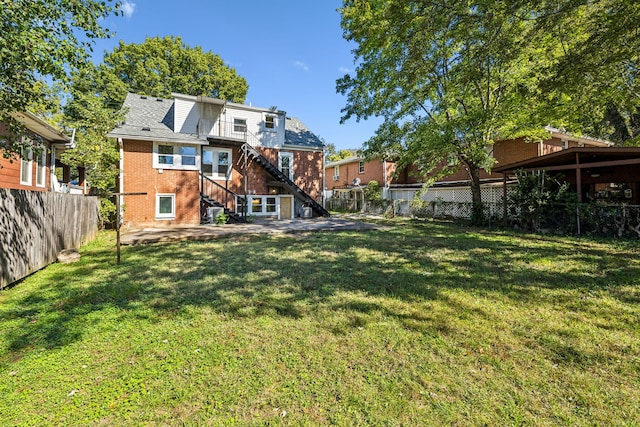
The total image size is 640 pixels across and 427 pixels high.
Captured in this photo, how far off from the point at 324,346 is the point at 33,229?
22.2 ft

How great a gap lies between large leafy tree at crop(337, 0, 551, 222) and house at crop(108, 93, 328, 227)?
5195 millimetres

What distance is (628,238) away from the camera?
9.88 m

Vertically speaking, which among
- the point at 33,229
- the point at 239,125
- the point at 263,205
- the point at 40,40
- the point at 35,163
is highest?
the point at 239,125

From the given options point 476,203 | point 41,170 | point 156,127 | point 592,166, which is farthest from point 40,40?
point 476,203

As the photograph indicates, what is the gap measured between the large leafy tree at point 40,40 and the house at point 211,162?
293 inches

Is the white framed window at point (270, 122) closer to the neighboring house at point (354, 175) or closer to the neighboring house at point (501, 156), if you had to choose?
the neighboring house at point (354, 175)

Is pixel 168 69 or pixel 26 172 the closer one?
pixel 26 172

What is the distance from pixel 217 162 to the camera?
17.0 meters

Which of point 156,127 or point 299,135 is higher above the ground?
point 299,135

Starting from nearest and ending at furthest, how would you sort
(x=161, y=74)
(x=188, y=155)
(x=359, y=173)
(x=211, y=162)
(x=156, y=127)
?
(x=188, y=155) → (x=156, y=127) → (x=211, y=162) → (x=359, y=173) → (x=161, y=74)

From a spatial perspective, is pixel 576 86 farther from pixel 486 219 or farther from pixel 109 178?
pixel 109 178

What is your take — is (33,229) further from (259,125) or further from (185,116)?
(259,125)

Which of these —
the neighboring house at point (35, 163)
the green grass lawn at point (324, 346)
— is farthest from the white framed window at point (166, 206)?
the green grass lawn at point (324, 346)

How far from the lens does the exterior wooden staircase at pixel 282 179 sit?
17245 millimetres
